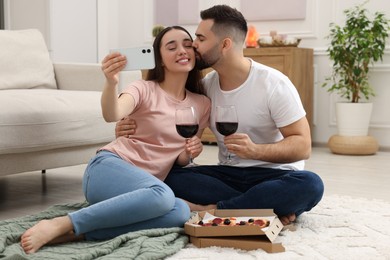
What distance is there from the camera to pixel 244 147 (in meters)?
2.24

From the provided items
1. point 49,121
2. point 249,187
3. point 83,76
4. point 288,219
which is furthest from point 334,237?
point 83,76


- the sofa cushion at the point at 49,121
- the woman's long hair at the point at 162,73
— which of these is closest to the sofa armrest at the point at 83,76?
the sofa cushion at the point at 49,121

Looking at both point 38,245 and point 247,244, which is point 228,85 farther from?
point 38,245

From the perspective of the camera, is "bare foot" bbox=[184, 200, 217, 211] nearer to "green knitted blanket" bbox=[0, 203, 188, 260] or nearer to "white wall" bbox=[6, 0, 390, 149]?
"green knitted blanket" bbox=[0, 203, 188, 260]

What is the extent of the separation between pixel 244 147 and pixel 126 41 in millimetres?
4229

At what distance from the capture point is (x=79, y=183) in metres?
3.61

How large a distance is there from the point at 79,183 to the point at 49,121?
83cm

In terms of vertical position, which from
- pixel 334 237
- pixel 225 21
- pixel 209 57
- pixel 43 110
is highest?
pixel 225 21

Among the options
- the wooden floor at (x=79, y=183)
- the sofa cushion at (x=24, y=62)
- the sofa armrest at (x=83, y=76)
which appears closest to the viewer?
the wooden floor at (x=79, y=183)

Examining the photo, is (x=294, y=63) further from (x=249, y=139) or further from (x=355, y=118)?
(x=249, y=139)

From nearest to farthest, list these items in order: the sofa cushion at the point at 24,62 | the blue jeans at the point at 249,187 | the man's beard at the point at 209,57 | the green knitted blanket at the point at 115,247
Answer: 1. the green knitted blanket at the point at 115,247
2. the blue jeans at the point at 249,187
3. the man's beard at the point at 209,57
4. the sofa cushion at the point at 24,62

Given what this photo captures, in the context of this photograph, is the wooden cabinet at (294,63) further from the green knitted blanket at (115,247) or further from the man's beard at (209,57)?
the green knitted blanket at (115,247)

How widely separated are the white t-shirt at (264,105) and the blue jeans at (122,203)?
0.42 meters

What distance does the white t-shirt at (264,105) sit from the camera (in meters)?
2.36
